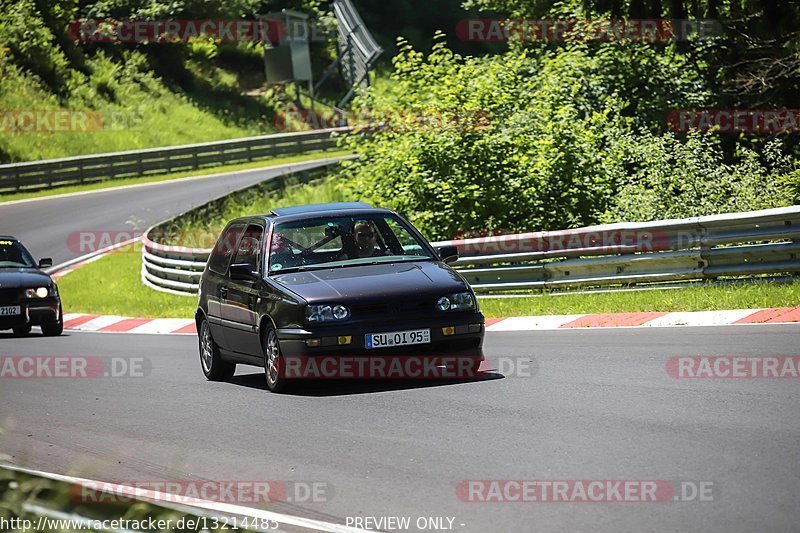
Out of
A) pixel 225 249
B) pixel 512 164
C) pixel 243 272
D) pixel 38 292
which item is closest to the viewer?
pixel 243 272

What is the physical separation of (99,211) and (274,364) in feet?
84.9

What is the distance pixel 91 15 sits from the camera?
56969 millimetres

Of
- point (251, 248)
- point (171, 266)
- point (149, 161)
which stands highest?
point (251, 248)

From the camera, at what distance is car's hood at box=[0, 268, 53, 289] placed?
18.8 metres

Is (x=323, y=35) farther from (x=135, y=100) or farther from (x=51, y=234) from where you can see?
(x=51, y=234)

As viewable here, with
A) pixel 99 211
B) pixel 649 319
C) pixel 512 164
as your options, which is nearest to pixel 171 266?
pixel 512 164

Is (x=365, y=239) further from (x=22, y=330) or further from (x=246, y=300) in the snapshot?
(x=22, y=330)

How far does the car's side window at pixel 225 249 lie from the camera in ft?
39.8

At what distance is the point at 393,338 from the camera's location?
33.3 feet

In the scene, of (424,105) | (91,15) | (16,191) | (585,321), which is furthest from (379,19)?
(585,321)

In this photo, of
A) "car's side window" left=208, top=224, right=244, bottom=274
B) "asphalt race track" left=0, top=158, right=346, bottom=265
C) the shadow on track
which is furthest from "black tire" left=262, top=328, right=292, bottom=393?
"asphalt race track" left=0, top=158, right=346, bottom=265

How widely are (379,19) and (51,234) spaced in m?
46.0

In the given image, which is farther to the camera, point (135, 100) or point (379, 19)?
point (379, 19)

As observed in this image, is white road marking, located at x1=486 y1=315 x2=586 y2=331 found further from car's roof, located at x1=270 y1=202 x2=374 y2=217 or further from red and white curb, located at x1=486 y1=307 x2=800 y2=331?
car's roof, located at x1=270 y1=202 x2=374 y2=217
